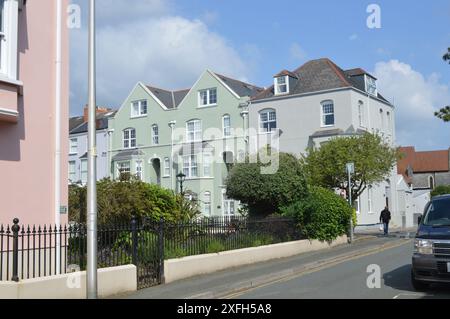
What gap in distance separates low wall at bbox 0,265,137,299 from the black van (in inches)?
236

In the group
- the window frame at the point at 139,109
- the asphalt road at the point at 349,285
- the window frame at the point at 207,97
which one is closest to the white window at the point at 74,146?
the window frame at the point at 139,109

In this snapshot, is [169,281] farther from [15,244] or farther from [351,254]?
[351,254]

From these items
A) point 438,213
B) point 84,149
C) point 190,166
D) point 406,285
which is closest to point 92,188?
point 406,285

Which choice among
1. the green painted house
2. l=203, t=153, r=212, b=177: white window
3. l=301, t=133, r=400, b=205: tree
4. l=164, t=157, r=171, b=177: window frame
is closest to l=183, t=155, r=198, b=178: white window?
the green painted house

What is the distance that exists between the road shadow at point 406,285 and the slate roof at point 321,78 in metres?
26.9

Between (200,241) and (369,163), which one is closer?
(200,241)

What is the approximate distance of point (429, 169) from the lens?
79250 millimetres

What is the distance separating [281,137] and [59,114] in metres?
29.5

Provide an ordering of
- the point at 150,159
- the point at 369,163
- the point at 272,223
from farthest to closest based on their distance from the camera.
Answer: the point at 150,159 < the point at 369,163 < the point at 272,223

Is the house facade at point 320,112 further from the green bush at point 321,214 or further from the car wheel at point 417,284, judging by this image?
the car wheel at point 417,284

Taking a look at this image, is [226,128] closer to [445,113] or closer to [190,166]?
[190,166]

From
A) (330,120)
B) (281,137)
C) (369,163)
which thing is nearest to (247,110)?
(281,137)
